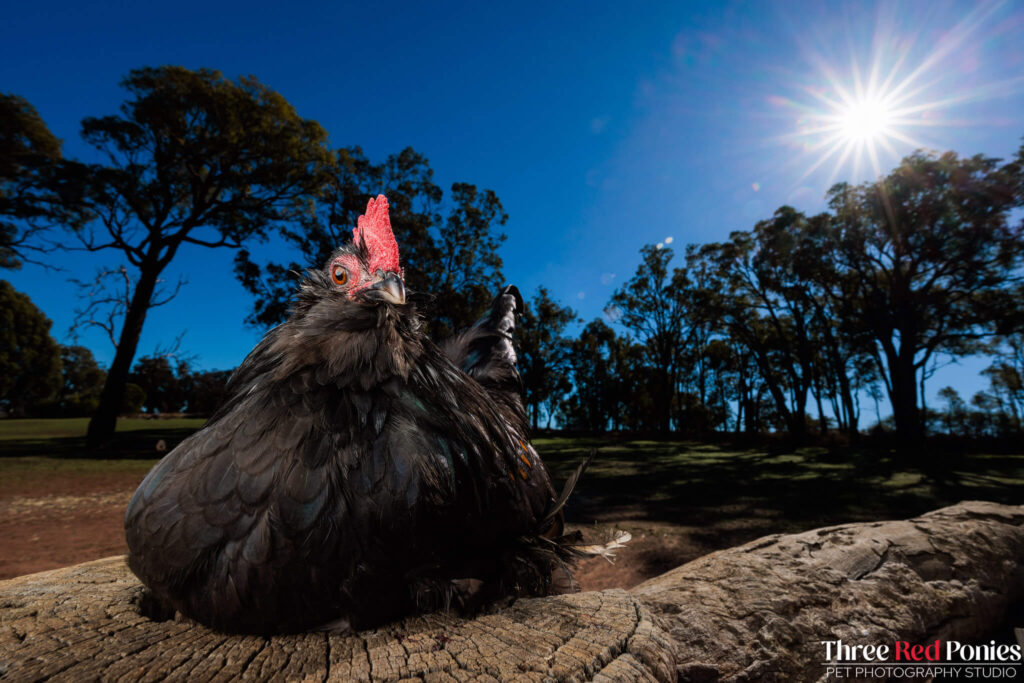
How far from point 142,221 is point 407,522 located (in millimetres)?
22523

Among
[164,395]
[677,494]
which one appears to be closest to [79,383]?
[164,395]

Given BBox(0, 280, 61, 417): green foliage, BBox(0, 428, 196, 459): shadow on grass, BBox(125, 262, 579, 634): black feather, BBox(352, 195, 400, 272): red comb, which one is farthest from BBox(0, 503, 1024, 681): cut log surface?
BBox(0, 280, 61, 417): green foliage

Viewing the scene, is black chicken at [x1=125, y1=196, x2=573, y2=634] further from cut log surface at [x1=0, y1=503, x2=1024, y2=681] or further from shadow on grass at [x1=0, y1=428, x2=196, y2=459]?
shadow on grass at [x1=0, y1=428, x2=196, y2=459]

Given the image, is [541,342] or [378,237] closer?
[378,237]

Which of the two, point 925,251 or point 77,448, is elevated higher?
point 925,251

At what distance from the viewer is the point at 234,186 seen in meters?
17.7

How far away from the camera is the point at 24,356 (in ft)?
104

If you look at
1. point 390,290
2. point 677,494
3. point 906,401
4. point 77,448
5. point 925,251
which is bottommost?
point 77,448

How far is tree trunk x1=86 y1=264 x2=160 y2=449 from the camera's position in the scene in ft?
51.0

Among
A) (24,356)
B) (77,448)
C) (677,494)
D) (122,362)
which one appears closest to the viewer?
(677,494)

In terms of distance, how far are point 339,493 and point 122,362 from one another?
20.5m

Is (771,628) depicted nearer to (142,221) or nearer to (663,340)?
(142,221)

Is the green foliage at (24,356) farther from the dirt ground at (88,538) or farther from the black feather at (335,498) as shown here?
the black feather at (335,498)

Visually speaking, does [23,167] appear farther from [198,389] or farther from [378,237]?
[198,389]
